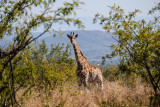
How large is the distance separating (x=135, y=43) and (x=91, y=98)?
2.91 meters

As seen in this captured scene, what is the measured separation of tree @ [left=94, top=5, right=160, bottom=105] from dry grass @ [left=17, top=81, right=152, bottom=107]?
1.41 m

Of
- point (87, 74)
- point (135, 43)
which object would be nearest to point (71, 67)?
point (87, 74)

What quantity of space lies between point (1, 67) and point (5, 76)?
33 centimetres

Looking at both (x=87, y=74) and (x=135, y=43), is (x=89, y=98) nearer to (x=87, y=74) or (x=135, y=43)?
(x=87, y=74)

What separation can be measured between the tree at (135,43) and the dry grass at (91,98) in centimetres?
141

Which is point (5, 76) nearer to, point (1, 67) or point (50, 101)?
point (1, 67)

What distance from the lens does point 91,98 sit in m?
8.19

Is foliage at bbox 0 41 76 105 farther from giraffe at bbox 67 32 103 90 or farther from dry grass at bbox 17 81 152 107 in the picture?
dry grass at bbox 17 81 152 107

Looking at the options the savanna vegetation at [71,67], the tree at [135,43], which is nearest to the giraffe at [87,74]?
the savanna vegetation at [71,67]

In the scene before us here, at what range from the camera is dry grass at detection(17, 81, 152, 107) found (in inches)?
291

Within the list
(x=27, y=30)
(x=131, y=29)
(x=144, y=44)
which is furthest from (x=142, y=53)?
(x=27, y=30)

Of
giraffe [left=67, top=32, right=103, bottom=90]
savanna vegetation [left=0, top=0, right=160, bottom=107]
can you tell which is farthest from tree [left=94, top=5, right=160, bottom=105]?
giraffe [left=67, top=32, right=103, bottom=90]

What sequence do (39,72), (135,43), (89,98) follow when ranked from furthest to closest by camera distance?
(39,72), (89,98), (135,43)

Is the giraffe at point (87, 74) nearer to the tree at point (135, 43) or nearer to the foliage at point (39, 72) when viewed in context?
the foliage at point (39, 72)
